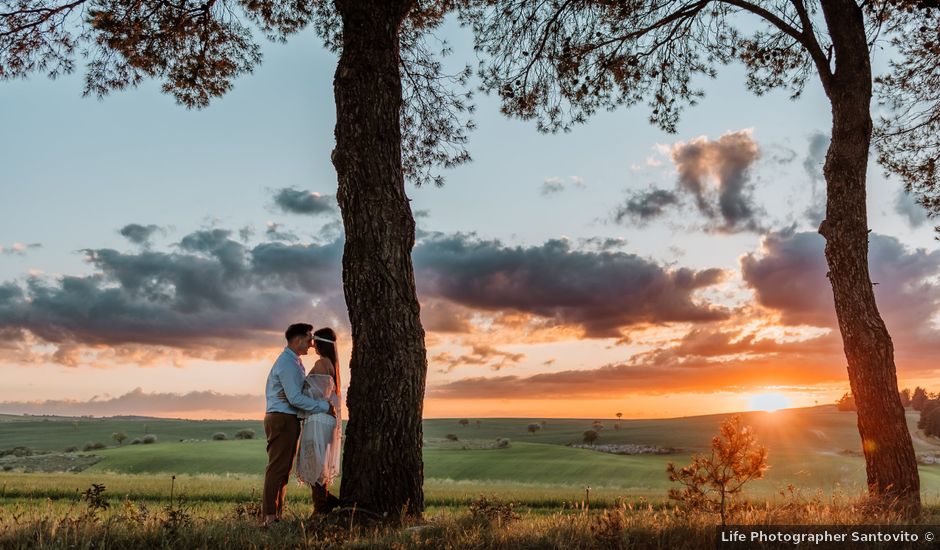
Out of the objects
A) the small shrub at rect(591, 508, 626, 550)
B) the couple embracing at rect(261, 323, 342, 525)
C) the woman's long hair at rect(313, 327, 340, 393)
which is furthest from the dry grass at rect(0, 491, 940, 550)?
the woman's long hair at rect(313, 327, 340, 393)

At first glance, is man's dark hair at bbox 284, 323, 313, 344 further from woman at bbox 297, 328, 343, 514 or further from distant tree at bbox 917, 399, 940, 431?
distant tree at bbox 917, 399, 940, 431

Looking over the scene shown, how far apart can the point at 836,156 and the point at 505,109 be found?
6.55m

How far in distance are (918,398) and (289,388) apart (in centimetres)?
6434

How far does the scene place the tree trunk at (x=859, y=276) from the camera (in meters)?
10.2

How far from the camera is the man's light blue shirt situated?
8.31 metres

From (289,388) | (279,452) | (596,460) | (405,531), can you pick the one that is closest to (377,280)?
(289,388)

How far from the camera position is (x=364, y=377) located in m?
8.51

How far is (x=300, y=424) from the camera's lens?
867cm

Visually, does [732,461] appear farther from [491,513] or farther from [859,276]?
[859,276]

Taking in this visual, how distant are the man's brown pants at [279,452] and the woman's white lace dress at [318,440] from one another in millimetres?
123

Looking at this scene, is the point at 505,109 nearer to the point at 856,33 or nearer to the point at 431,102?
the point at 431,102

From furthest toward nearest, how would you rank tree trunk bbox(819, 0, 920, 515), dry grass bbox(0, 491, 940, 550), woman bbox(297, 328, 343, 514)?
tree trunk bbox(819, 0, 920, 515) < woman bbox(297, 328, 343, 514) < dry grass bbox(0, 491, 940, 550)

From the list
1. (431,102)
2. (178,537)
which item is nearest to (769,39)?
(431,102)

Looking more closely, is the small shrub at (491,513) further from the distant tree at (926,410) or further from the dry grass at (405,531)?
the distant tree at (926,410)
